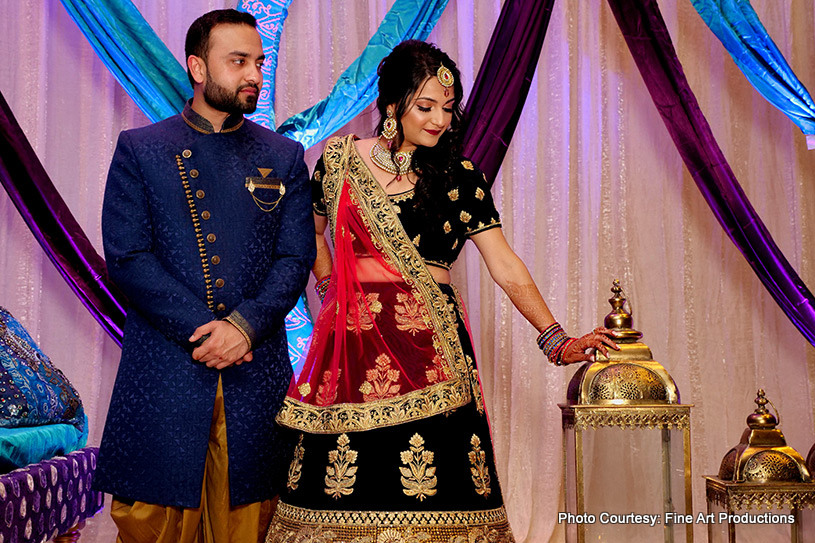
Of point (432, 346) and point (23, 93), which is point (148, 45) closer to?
point (23, 93)

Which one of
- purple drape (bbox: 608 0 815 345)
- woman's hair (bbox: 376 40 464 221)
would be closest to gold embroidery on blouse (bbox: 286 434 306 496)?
woman's hair (bbox: 376 40 464 221)

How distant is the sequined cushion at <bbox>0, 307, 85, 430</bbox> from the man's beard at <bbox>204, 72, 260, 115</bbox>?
103 cm

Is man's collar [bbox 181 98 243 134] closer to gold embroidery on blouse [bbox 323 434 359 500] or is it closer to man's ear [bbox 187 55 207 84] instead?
man's ear [bbox 187 55 207 84]

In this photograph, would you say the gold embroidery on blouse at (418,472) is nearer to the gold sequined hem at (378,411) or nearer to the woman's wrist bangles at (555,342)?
the gold sequined hem at (378,411)

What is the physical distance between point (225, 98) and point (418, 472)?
1.09 m

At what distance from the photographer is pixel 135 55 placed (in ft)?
10.5

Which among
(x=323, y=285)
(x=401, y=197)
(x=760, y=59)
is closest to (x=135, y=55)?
(x=323, y=285)

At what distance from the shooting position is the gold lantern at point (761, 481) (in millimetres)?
2719

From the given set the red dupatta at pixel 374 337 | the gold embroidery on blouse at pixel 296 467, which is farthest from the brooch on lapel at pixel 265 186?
the gold embroidery on blouse at pixel 296 467

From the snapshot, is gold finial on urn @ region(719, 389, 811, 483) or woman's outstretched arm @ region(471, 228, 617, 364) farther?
gold finial on urn @ region(719, 389, 811, 483)

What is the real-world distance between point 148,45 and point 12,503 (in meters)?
1.70

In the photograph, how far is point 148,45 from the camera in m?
3.18

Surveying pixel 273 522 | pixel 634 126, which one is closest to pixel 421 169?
pixel 273 522

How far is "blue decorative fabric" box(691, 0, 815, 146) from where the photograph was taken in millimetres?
3344
